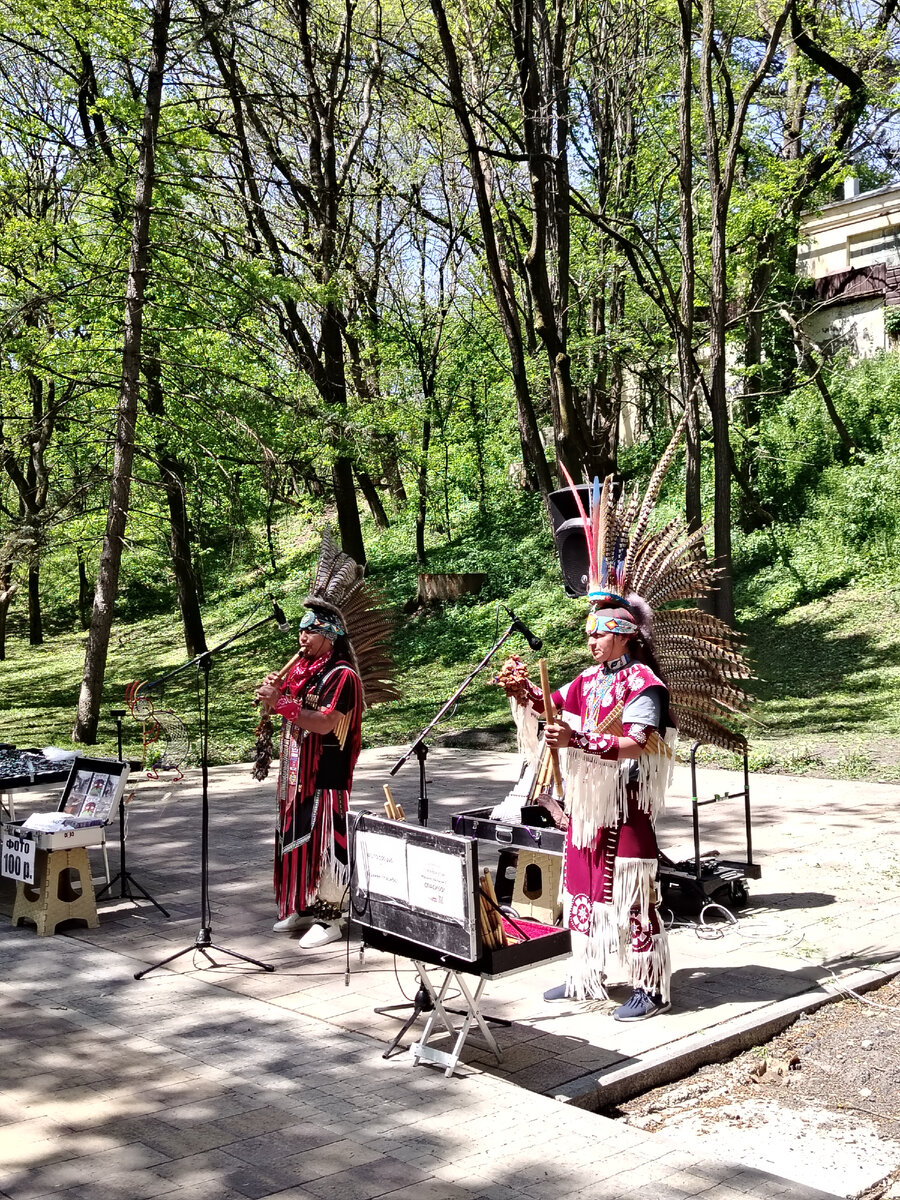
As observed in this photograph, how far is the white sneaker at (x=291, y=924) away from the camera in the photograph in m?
7.40

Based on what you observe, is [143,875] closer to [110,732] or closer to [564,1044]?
[564,1044]

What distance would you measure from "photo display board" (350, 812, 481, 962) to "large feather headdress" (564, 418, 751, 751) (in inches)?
65.1

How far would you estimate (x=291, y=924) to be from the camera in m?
7.44

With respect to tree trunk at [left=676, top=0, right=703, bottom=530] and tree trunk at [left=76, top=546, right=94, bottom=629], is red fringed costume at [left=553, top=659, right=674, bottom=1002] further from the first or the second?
tree trunk at [left=76, top=546, right=94, bottom=629]

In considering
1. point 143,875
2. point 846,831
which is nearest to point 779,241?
point 846,831

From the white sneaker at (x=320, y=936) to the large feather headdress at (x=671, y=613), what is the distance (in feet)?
8.09

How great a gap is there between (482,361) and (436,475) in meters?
3.05

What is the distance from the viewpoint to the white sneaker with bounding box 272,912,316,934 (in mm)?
7399

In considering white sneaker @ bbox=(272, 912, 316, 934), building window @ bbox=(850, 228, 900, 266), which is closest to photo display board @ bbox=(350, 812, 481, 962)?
white sneaker @ bbox=(272, 912, 316, 934)

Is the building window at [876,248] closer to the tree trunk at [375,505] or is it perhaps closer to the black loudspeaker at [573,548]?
the tree trunk at [375,505]

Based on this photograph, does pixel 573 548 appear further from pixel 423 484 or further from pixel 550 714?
pixel 423 484

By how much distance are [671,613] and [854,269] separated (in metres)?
19.0

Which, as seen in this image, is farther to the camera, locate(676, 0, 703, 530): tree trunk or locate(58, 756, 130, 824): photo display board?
locate(676, 0, 703, 530): tree trunk

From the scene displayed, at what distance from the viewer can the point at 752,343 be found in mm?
21094
